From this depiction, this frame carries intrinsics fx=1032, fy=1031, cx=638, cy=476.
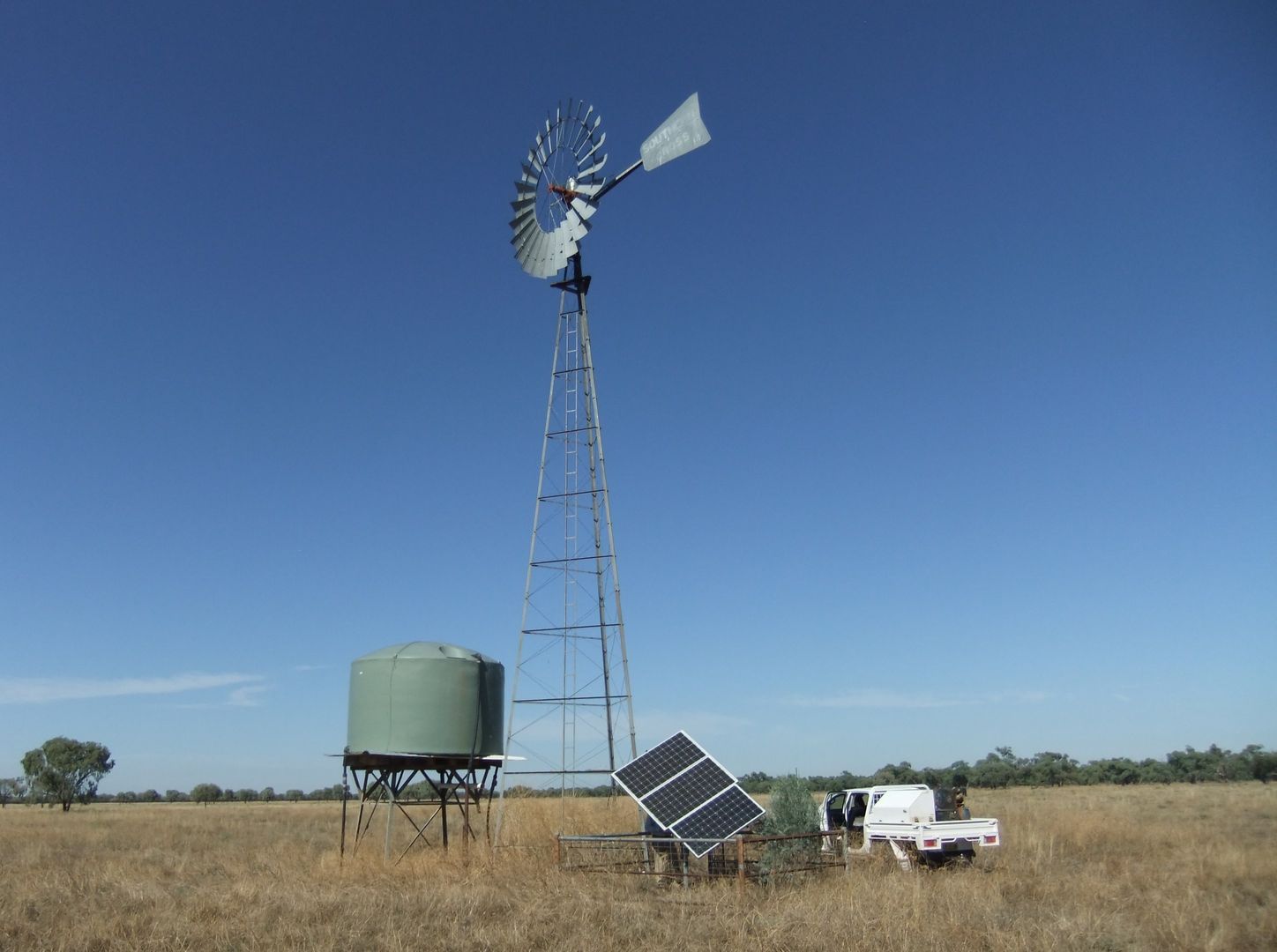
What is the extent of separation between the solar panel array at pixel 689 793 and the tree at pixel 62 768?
7836 cm

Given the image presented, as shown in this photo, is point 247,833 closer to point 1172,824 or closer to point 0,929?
point 0,929

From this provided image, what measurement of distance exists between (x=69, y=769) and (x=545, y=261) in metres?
76.3

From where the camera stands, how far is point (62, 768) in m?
82.0

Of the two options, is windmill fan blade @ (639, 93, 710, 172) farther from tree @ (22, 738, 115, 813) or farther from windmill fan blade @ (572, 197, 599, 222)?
tree @ (22, 738, 115, 813)

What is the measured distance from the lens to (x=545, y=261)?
26.2 metres

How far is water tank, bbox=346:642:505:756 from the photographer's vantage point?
24.3m

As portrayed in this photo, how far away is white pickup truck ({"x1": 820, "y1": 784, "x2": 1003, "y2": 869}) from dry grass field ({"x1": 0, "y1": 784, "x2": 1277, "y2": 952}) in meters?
0.62

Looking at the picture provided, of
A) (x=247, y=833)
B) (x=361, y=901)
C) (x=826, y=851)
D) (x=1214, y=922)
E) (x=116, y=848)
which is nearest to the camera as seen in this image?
(x=1214, y=922)

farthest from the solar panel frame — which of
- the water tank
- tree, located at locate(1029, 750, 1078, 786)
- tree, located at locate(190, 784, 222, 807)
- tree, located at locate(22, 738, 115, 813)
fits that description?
tree, located at locate(190, 784, 222, 807)

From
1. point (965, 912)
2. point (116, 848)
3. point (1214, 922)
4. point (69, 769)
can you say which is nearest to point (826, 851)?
point (965, 912)

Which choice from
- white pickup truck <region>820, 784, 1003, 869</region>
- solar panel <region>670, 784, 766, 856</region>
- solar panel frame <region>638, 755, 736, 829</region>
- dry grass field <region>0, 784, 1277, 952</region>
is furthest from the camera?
white pickup truck <region>820, 784, 1003, 869</region>

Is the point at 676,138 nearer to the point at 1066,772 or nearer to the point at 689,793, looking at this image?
the point at 689,793

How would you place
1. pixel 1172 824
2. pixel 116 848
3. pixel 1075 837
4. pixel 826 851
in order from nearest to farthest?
pixel 826 851 < pixel 1075 837 < pixel 1172 824 < pixel 116 848

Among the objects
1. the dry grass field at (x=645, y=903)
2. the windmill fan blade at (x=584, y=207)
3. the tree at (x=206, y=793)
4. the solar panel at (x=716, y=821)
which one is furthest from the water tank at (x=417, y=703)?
the tree at (x=206, y=793)
